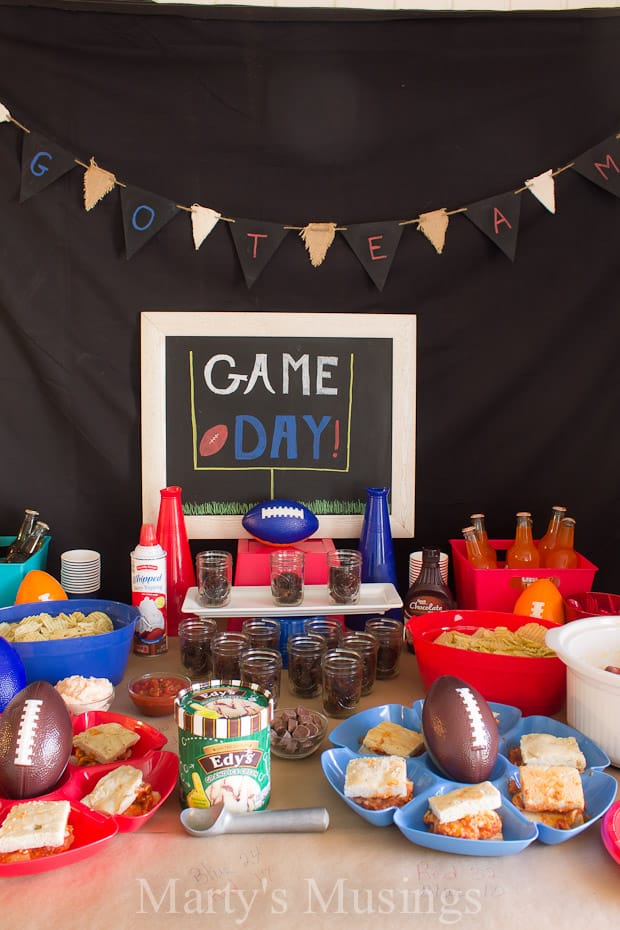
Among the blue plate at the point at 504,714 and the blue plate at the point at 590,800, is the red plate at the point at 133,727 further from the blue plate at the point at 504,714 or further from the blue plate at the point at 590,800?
the blue plate at the point at 590,800

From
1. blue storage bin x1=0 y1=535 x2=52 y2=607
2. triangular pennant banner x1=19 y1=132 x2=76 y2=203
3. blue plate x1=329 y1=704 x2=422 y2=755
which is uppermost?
triangular pennant banner x1=19 y1=132 x2=76 y2=203

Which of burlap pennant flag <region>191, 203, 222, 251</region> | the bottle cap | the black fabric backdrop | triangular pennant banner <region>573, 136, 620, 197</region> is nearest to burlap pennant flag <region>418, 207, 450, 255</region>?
the black fabric backdrop

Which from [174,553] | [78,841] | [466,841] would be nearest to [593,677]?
[466,841]

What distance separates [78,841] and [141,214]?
4.91 feet

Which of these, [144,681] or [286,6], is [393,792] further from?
[286,6]

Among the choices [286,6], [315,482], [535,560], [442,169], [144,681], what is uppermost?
[286,6]

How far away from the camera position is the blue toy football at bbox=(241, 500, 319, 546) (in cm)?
200

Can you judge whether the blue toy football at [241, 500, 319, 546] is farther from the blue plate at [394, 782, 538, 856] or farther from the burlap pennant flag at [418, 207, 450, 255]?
the blue plate at [394, 782, 538, 856]

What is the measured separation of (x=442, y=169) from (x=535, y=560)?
1.02 m

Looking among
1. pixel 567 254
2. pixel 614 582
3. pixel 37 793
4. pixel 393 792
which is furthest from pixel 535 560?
Result: pixel 37 793

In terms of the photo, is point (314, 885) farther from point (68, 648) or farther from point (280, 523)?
point (280, 523)

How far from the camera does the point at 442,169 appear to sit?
212cm

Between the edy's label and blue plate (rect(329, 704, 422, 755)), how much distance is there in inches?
8.0

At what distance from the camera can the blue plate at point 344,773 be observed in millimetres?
1151
